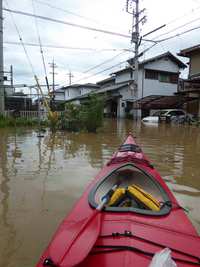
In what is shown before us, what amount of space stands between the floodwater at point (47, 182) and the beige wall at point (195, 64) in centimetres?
1389

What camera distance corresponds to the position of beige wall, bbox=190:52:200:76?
21.2m

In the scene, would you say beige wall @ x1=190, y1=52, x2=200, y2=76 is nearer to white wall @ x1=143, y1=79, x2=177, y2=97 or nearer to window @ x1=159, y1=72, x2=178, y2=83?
white wall @ x1=143, y1=79, x2=177, y2=97

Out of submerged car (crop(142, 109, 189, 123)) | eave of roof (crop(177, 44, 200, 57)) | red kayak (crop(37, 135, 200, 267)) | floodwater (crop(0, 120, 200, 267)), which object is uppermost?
eave of roof (crop(177, 44, 200, 57))

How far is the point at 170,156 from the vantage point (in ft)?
26.0

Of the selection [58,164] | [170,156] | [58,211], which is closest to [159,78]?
[170,156]

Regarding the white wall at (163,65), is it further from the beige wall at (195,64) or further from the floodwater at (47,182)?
the floodwater at (47,182)

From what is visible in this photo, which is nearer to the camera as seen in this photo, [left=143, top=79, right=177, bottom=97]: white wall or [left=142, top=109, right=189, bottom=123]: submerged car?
[left=142, top=109, right=189, bottom=123]: submerged car

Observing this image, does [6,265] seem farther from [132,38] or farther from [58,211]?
[132,38]

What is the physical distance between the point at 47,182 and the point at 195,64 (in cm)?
2008

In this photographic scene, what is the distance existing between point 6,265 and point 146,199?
1.57 metres

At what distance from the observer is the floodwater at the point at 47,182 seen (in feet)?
9.86

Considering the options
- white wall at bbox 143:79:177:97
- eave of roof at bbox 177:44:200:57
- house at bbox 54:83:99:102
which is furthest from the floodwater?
house at bbox 54:83:99:102

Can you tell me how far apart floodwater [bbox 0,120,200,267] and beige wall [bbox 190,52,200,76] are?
1389 centimetres

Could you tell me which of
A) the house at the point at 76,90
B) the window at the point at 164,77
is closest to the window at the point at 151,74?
the window at the point at 164,77
